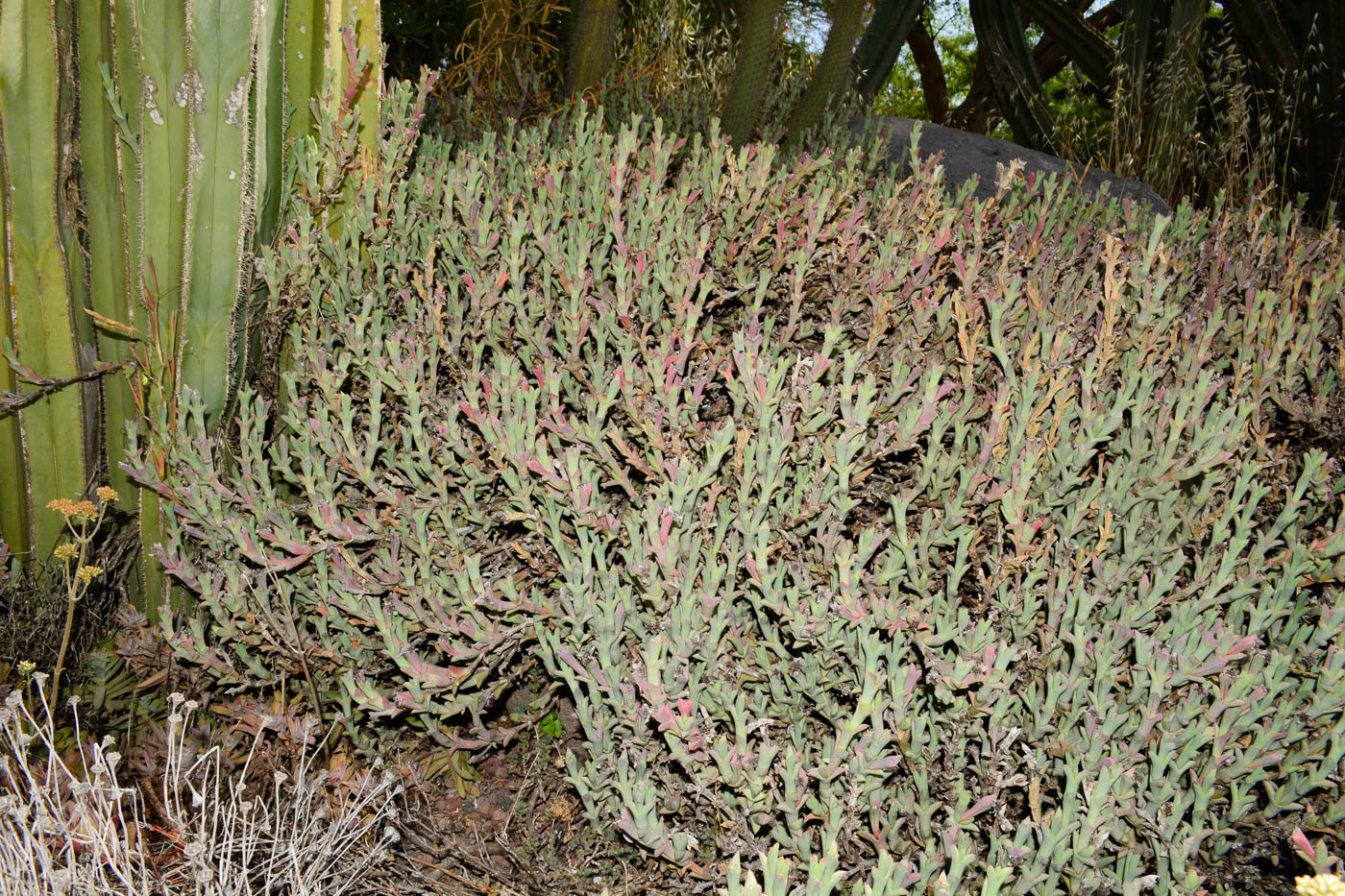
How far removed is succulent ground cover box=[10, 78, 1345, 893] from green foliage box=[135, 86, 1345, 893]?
1 centimetres

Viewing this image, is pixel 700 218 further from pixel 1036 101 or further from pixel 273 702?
pixel 1036 101

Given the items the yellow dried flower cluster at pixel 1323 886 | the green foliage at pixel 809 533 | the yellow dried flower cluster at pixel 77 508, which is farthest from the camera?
the yellow dried flower cluster at pixel 77 508

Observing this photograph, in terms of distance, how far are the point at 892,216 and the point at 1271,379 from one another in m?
1.06

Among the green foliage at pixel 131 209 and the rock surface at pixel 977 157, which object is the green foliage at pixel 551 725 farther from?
the rock surface at pixel 977 157

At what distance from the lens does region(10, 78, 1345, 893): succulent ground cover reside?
144 centimetres

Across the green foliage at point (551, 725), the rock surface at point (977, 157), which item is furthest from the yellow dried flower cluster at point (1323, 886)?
the rock surface at point (977, 157)

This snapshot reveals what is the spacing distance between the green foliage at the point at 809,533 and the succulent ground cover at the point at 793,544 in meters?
0.01

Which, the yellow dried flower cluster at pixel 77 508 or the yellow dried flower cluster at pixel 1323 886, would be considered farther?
the yellow dried flower cluster at pixel 77 508

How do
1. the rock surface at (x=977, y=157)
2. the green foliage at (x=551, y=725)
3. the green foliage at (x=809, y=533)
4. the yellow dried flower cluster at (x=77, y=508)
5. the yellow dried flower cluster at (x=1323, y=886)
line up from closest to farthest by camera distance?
the yellow dried flower cluster at (x=1323, y=886), the green foliage at (x=809, y=533), the yellow dried flower cluster at (x=77, y=508), the green foliage at (x=551, y=725), the rock surface at (x=977, y=157)

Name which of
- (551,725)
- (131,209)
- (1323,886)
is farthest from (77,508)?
(1323,886)

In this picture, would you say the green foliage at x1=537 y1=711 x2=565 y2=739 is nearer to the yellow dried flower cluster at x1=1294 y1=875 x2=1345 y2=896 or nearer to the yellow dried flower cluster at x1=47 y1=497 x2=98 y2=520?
the yellow dried flower cluster at x1=47 y1=497 x2=98 y2=520

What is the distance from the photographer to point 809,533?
6.09 feet

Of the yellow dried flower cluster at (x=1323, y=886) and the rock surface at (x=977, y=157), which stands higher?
the rock surface at (x=977, y=157)

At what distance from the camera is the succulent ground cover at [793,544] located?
144 cm
